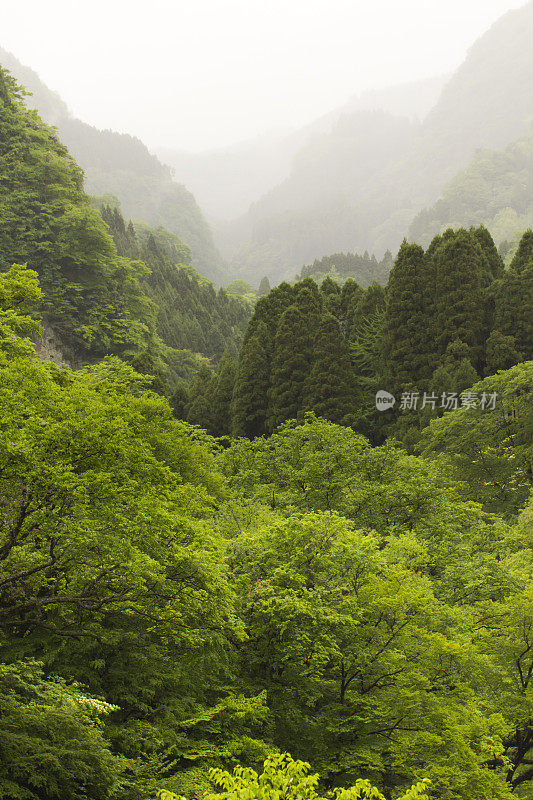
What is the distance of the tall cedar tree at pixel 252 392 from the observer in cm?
3083

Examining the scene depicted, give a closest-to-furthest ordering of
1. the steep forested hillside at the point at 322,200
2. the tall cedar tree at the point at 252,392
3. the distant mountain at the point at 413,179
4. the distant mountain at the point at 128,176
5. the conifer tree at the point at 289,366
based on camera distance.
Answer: the conifer tree at the point at 289,366 → the tall cedar tree at the point at 252,392 → the distant mountain at the point at 128,176 → the distant mountain at the point at 413,179 → the steep forested hillside at the point at 322,200

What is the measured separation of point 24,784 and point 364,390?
1040 inches

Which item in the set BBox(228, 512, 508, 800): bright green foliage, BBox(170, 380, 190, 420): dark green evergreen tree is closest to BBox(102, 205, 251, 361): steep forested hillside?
BBox(170, 380, 190, 420): dark green evergreen tree

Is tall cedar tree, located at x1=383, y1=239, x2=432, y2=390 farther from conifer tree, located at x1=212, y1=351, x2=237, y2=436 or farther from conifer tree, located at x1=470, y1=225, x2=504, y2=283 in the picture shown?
conifer tree, located at x1=212, y1=351, x2=237, y2=436

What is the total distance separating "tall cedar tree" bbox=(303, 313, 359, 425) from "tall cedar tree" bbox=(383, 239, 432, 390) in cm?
221

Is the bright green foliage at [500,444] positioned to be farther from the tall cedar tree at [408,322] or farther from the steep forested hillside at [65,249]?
the steep forested hillside at [65,249]

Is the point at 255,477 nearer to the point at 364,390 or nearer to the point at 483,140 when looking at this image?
the point at 364,390

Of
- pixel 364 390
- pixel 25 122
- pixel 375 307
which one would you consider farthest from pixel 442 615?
pixel 25 122

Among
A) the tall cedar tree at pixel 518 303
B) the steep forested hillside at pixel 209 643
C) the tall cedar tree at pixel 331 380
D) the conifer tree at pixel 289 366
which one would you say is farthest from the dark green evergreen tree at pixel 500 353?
the steep forested hillside at pixel 209 643

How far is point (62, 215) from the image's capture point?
37312mm

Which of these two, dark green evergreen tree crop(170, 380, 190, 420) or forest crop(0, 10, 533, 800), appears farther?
dark green evergreen tree crop(170, 380, 190, 420)

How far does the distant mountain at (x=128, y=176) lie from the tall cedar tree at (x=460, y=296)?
93.1 metres

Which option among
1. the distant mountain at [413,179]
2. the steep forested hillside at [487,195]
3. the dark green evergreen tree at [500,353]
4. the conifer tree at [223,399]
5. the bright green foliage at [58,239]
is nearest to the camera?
the dark green evergreen tree at [500,353]

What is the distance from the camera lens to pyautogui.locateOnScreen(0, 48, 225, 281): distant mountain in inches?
4776
